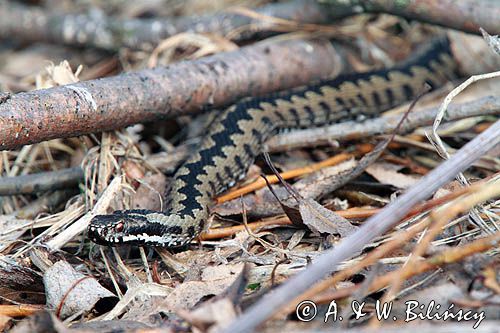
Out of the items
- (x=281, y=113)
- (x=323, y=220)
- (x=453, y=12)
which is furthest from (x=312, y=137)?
(x=453, y=12)

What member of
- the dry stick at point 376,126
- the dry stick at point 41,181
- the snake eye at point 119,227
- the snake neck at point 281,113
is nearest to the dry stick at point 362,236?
the snake eye at point 119,227

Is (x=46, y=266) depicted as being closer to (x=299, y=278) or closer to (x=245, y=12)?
(x=299, y=278)

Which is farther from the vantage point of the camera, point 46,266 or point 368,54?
point 368,54

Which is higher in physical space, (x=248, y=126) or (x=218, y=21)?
(x=218, y=21)

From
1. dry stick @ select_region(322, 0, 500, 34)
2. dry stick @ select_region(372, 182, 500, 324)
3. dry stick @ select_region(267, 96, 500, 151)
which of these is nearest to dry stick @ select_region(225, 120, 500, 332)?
dry stick @ select_region(372, 182, 500, 324)

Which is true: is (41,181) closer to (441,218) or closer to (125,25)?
(125,25)

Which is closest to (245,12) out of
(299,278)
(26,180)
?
(26,180)

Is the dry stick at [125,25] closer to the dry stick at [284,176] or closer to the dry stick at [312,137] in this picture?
the dry stick at [312,137]
